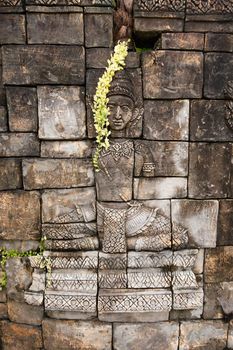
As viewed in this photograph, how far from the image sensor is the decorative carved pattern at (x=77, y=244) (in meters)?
3.57

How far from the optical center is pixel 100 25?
3.21 metres

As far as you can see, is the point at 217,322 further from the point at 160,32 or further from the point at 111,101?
the point at 160,32

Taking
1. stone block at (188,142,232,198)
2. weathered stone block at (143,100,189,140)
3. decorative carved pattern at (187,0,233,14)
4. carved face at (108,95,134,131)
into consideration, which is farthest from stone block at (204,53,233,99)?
carved face at (108,95,134,131)

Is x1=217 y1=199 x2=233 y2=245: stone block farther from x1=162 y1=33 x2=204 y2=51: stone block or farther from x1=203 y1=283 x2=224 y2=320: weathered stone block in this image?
x1=162 y1=33 x2=204 y2=51: stone block

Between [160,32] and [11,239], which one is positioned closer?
[160,32]

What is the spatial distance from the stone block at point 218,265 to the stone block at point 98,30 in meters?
2.40

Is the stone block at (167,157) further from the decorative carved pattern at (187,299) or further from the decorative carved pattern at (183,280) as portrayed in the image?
the decorative carved pattern at (187,299)

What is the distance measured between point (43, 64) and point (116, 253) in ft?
6.63

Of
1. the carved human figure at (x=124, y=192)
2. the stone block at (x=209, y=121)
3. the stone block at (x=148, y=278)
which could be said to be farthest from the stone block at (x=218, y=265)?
the stone block at (x=209, y=121)

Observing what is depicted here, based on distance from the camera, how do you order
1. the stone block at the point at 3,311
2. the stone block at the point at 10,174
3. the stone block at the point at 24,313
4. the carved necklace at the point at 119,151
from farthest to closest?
the stone block at the point at 3,311
the stone block at the point at 24,313
the stone block at the point at 10,174
the carved necklace at the point at 119,151

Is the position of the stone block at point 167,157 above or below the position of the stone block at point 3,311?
above

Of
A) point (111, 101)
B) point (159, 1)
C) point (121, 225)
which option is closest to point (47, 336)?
point (121, 225)

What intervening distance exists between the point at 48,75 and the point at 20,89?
0.31 m

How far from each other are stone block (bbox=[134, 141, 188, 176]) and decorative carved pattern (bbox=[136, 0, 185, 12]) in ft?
4.11
